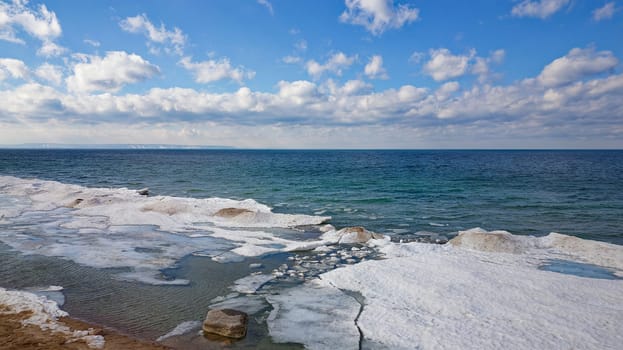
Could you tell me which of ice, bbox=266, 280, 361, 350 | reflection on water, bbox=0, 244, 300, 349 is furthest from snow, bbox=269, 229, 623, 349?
reflection on water, bbox=0, 244, 300, 349

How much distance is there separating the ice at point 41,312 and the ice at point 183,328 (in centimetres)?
131

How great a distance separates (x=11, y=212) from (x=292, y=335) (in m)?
24.1

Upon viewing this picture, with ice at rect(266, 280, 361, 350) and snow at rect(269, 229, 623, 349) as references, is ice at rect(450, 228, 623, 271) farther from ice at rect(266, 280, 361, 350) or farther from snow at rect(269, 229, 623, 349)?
ice at rect(266, 280, 361, 350)

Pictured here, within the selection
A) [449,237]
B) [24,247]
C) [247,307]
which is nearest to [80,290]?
[247,307]

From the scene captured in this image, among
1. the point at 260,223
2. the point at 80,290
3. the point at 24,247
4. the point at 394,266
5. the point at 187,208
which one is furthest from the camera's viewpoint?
the point at 187,208

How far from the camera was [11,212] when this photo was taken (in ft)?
77.7

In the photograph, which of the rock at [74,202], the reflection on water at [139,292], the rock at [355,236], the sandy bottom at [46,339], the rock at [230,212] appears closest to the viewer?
the sandy bottom at [46,339]

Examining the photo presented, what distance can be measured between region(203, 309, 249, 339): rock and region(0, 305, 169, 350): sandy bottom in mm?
1105

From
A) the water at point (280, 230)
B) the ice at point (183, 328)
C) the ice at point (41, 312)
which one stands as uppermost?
the ice at point (41, 312)

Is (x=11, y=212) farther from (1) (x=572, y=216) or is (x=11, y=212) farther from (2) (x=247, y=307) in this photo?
(1) (x=572, y=216)

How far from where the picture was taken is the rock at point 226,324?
8367 millimetres

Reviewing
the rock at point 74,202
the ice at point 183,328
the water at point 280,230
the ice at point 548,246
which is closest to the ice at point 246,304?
the water at point 280,230

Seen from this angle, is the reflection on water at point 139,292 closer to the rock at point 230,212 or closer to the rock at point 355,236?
the rock at point 355,236

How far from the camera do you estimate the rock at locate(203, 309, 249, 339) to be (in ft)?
27.5
